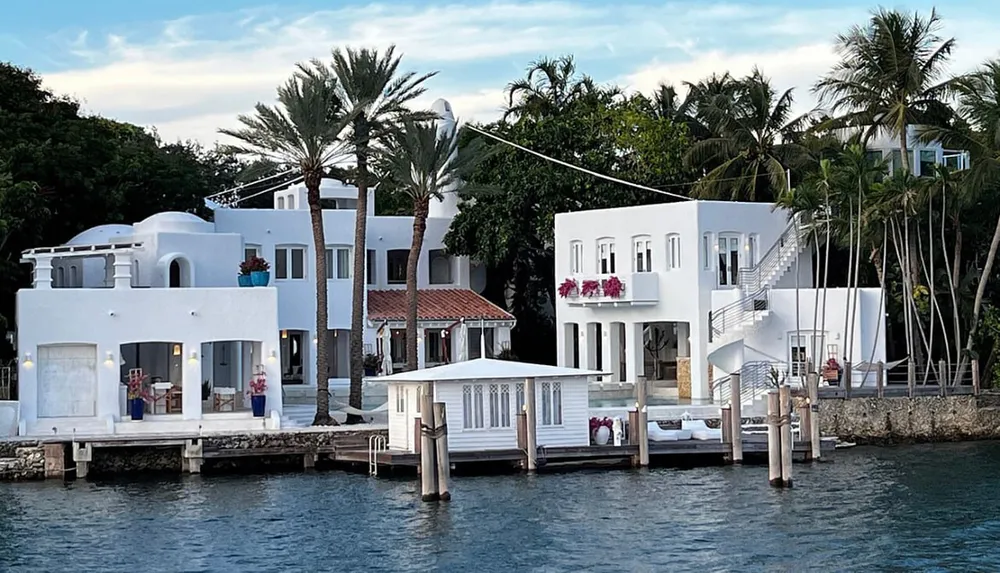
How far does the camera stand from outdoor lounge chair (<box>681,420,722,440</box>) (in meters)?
42.2

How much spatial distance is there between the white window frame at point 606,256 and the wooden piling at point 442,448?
2139 cm

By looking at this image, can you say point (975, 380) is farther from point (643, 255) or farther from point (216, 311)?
point (216, 311)

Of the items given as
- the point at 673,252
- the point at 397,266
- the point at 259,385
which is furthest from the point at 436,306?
the point at 259,385

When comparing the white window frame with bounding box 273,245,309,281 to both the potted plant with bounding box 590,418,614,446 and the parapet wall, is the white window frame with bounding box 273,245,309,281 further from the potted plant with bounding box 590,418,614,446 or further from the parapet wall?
the parapet wall

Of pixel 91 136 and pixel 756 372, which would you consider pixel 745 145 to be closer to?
pixel 756 372

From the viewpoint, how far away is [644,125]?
203ft

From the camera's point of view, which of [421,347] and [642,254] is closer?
[642,254]

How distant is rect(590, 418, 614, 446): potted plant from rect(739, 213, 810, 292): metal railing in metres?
13.3

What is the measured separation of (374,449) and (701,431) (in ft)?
27.4

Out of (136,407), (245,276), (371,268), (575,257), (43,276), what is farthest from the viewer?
(371,268)

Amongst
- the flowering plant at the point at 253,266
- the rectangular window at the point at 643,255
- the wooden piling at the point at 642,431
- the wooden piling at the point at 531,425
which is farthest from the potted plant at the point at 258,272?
the rectangular window at the point at 643,255

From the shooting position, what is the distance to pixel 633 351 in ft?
183

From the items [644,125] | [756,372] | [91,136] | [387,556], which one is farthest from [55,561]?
[644,125]

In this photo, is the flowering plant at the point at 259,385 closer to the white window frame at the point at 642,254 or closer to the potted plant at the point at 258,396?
the potted plant at the point at 258,396
